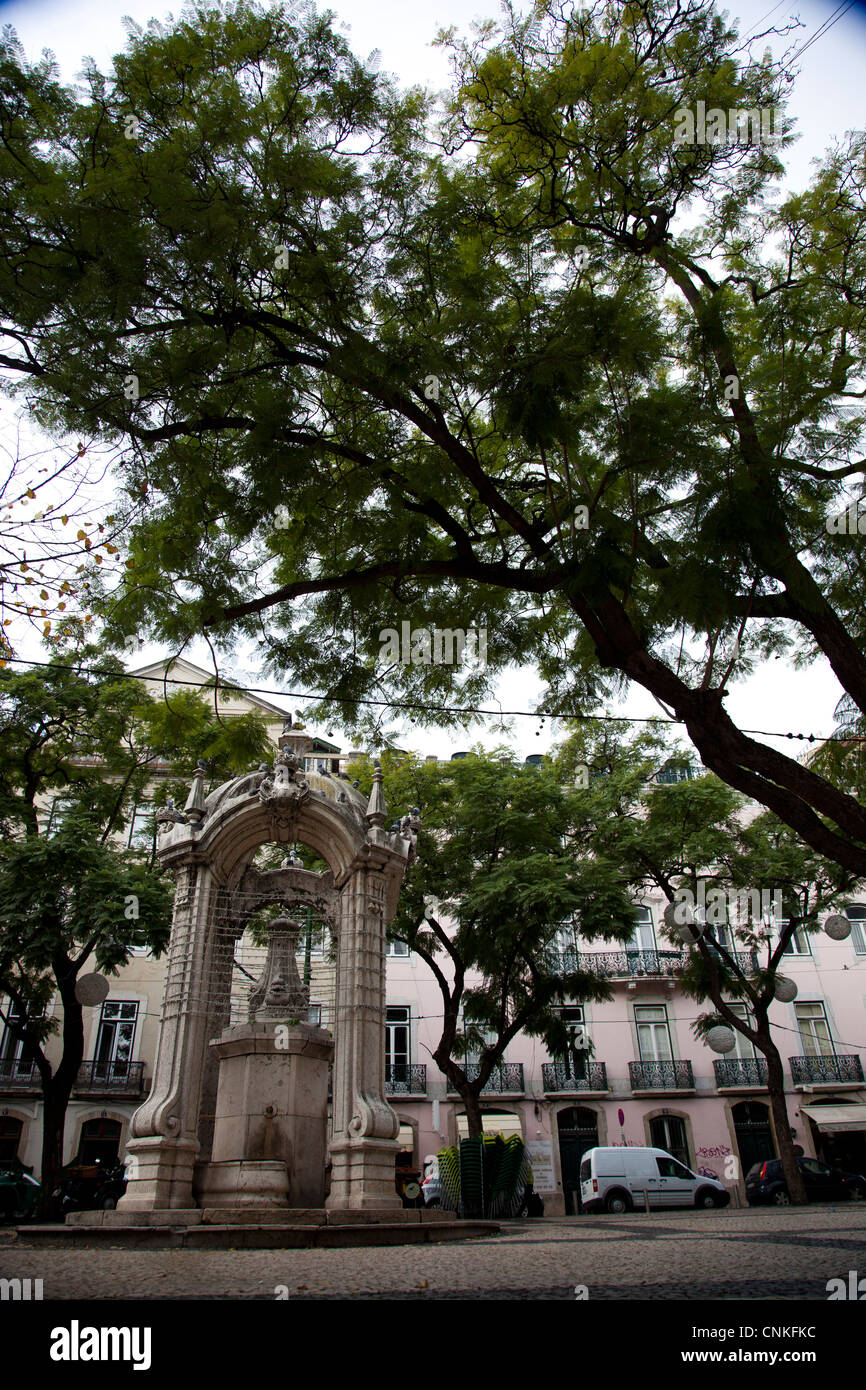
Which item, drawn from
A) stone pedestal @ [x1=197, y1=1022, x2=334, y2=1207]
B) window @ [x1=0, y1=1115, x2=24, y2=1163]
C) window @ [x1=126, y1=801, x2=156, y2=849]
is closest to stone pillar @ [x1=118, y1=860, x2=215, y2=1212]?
stone pedestal @ [x1=197, y1=1022, x2=334, y2=1207]

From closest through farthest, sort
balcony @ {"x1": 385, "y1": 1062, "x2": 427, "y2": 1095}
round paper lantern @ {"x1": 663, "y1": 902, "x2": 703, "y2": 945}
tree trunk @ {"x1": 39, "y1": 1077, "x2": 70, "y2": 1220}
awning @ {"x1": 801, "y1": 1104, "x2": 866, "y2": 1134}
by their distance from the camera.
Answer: tree trunk @ {"x1": 39, "y1": 1077, "x2": 70, "y2": 1220} → round paper lantern @ {"x1": 663, "y1": 902, "x2": 703, "y2": 945} → balcony @ {"x1": 385, "y1": 1062, "x2": 427, "y2": 1095} → awning @ {"x1": 801, "y1": 1104, "x2": 866, "y2": 1134}

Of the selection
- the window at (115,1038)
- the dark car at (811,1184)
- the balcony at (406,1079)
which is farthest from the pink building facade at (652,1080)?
the window at (115,1038)

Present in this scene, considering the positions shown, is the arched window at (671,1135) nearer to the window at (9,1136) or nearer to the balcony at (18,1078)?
the balcony at (18,1078)

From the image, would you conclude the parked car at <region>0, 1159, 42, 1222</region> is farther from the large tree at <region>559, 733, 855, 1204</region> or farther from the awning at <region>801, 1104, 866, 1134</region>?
the awning at <region>801, 1104, 866, 1134</region>

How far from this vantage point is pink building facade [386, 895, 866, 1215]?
30109 mm

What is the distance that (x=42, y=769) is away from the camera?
19.8m

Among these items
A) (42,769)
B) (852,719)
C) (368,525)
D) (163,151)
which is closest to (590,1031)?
(42,769)

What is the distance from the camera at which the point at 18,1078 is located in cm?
2697

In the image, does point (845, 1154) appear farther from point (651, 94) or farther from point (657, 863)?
point (651, 94)

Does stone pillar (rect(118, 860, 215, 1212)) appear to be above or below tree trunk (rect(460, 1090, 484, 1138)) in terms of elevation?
below

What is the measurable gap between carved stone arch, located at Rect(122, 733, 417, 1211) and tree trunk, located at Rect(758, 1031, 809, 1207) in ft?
45.8
